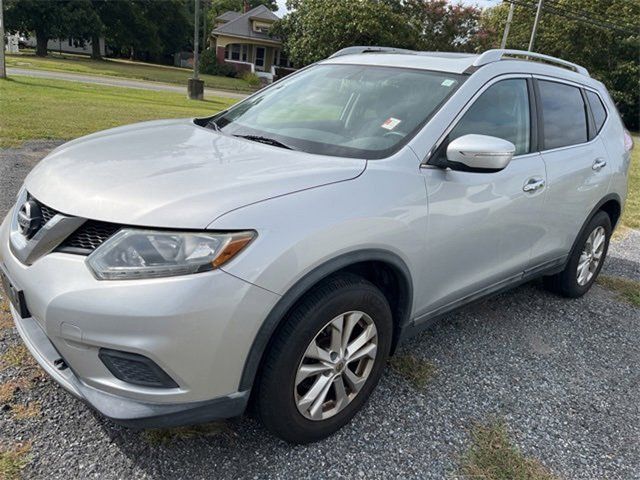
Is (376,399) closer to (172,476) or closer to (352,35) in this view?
(172,476)

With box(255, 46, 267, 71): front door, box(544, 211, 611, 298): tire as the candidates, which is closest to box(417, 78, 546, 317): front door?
box(544, 211, 611, 298): tire

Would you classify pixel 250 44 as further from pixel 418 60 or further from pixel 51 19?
pixel 418 60

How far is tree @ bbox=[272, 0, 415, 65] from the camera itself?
33688mm

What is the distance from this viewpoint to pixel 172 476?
2.16 metres

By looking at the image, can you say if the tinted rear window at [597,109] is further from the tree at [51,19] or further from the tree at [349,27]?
the tree at [51,19]

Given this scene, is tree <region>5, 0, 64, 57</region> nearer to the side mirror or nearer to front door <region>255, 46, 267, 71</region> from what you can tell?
front door <region>255, 46, 267, 71</region>

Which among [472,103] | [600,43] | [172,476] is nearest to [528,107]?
[472,103]

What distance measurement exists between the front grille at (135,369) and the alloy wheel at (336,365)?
57 centimetres

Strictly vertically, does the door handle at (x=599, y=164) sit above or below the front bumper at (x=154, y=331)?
above

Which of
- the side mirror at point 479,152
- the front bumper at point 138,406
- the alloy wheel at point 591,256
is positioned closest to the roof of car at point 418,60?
the side mirror at point 479,152

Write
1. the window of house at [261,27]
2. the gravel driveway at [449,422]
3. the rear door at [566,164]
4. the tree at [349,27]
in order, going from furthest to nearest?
the window of house at [261,27] < the tree at [349,27] < the rear door at [566,164] < the gravel driveway at [449,422]

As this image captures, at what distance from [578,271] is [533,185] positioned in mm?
1482

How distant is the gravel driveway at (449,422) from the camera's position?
2258 millimetres

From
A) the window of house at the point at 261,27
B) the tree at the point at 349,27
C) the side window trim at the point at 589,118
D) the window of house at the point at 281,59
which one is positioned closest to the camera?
the side window trim at the point at 589,118
